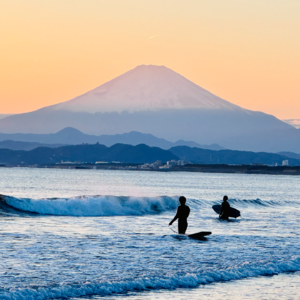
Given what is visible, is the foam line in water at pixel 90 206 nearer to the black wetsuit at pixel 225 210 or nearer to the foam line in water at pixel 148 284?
the black wetsuit at pixel 225 210

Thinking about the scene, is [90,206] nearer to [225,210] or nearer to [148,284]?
[225,210]

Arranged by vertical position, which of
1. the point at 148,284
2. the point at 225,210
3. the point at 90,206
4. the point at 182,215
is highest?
the point at 182,215

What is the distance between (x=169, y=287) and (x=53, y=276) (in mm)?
3245

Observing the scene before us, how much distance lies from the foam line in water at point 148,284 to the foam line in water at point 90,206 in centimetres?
2385

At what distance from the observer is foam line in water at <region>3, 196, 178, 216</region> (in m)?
39.8

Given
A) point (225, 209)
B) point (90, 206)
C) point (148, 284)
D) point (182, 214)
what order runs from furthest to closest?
point (90, 206), point (225, 209), point (182, 214), point (148, 284)

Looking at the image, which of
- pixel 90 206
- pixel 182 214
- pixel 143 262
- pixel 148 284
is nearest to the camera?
pixel 148 284

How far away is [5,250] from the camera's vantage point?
18266 mm

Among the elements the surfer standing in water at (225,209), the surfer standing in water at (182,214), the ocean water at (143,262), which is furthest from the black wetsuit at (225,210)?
the surfer standing in water at (182,214)

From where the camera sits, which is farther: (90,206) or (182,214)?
(90,206)

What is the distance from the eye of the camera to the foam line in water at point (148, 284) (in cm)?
1279

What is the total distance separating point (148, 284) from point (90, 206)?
28.2m

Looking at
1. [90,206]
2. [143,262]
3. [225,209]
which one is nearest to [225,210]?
[225,209]

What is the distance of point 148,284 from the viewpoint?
47.1 ft
